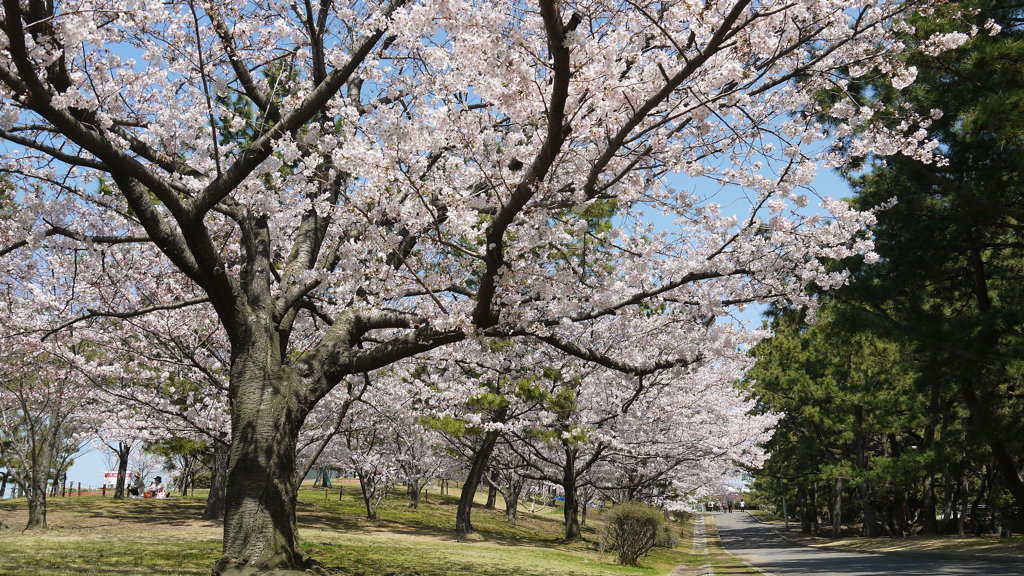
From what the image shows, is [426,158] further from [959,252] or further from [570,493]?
[570,493]

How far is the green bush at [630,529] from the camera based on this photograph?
1580 centimetres

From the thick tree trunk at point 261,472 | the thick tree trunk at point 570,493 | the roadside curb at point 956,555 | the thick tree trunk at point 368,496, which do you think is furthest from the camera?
Answer: the thick tree trunk at point 368,496

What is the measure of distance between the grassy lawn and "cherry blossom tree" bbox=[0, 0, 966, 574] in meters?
3.20

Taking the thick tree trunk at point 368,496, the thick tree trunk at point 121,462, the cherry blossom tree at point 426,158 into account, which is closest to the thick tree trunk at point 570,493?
the thick tree trunk at point 368,496

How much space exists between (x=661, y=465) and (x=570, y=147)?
2038 centimetres

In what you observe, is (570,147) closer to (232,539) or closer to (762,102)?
(762,102)

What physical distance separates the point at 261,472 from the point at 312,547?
5.88 meters

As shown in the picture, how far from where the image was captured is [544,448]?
84.4ft

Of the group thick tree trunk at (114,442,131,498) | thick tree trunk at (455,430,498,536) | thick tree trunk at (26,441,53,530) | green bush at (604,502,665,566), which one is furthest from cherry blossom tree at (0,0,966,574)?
thick tree trunk at (114,442,131,498)

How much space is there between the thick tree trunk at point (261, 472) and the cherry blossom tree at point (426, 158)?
0.9 inches

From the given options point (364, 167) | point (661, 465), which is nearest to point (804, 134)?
point (364, 167)

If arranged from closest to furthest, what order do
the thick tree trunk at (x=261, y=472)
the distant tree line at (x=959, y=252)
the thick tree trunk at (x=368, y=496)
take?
1. the thick tree trunk at (x=261, y=472)
2. the distant tree line at (x=959, y=252)
3. the thick tree trunk at (x=368, y=496)

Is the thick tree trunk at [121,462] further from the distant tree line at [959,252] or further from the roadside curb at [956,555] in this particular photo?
the roadside curb at [956,555]

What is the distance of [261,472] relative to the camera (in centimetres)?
684
